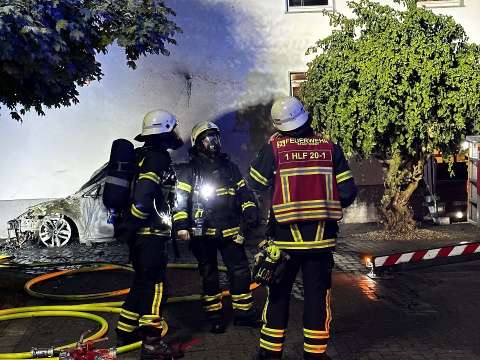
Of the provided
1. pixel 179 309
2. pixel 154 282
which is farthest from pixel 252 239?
pixel 154 282

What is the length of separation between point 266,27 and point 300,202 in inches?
368

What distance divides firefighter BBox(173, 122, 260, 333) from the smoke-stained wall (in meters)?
7.46

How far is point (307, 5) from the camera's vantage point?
44.5 ft

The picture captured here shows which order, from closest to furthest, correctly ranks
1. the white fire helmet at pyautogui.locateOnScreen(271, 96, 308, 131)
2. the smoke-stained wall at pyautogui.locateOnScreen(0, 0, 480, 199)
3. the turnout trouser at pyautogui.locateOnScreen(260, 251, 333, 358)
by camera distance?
1. the turnout trouser at pyautogui.locateOnScreen(260, 251, 333, 358)
2. the white fire helmet at pyautogui.locateOnScreen(271, 96, 308, 131)
3. the smoke-stained wall at pyautogui.locateOnScreen(0, 0, 480, 199)

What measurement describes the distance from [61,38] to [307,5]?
805 centimetres

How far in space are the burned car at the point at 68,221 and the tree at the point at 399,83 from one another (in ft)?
13.5

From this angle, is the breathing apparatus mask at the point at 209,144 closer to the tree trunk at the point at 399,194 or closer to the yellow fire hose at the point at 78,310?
the yellow fire hose at the point at 78,310

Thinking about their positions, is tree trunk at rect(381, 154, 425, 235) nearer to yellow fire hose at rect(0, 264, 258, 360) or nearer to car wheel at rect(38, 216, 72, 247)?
yellow fire hose at rect(0, 264, 258, 360)

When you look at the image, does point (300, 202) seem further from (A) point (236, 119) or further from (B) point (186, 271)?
(A) point (236, 119)

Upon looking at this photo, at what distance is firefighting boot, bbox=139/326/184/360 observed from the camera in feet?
16.4

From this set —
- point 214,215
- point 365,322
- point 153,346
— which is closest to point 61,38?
point 214,215

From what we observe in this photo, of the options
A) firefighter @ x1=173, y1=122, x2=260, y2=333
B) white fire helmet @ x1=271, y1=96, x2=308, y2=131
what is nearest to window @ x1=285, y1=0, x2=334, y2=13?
firefighter @ x1=173, y1=122, x2=260, y2=333

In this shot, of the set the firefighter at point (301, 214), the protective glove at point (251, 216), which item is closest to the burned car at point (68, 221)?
the protective glove at point (251, 216)

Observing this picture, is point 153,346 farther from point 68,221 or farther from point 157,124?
point 68,221
